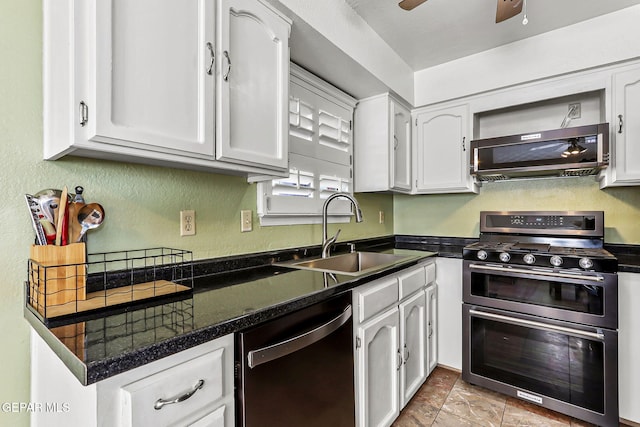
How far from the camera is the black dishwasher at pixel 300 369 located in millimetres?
934

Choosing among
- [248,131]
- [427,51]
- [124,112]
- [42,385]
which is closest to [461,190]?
[427,51]

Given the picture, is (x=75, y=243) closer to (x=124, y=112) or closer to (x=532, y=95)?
(x=124, y=112)

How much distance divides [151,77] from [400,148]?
6.50ft

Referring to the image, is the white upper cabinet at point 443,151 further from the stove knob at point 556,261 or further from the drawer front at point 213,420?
the drawer front at point 213,420

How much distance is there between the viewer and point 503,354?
2082mm

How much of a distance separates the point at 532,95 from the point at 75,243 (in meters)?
2.75

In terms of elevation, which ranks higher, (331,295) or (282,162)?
(282,162)

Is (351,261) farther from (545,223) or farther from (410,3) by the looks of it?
(410,3)

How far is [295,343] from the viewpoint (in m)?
1.07

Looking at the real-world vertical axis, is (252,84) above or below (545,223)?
above

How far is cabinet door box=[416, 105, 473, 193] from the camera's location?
8.27 feet

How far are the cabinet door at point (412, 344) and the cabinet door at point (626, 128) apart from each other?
1403mm

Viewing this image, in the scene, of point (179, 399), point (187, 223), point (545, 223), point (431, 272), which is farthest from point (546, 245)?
point (179, 399)

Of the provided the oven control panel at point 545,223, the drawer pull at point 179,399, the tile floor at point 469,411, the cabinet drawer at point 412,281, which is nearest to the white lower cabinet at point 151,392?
the drawer pull at point 179,399
